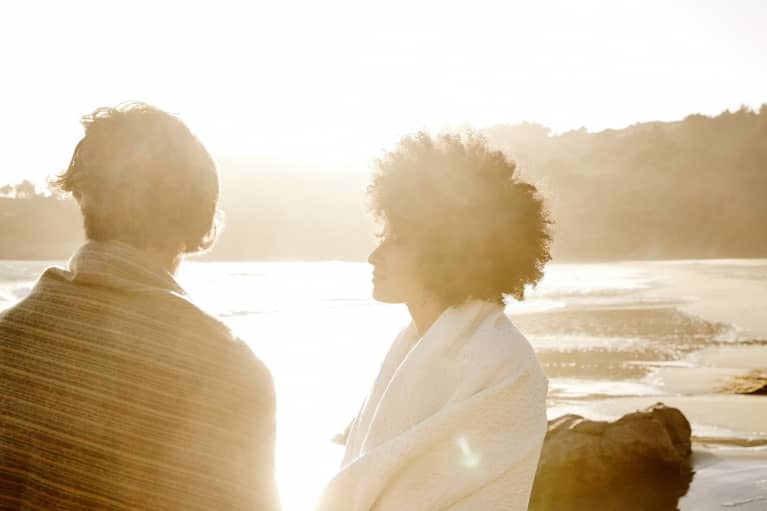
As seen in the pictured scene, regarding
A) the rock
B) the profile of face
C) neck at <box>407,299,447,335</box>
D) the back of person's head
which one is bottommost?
the rock

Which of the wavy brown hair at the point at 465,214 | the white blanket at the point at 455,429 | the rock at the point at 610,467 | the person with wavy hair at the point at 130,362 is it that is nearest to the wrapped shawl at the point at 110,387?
the person with wavy hair at the point at 130,362

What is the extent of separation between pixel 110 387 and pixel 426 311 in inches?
32.3

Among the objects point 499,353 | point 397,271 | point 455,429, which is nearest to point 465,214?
point 397,271

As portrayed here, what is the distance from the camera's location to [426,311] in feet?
7.27

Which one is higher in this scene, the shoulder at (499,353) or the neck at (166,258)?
the neck at (166,258)

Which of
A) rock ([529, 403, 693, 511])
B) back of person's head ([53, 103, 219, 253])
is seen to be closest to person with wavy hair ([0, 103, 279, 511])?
back of person's head ([53, 103, 219, 253])

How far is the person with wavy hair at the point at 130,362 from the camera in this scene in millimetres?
1911

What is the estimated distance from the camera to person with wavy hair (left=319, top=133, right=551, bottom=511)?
1.94 m

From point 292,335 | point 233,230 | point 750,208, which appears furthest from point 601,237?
point 292,335

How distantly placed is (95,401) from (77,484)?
0.67 feet

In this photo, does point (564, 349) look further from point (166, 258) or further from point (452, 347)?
point (166, 258)

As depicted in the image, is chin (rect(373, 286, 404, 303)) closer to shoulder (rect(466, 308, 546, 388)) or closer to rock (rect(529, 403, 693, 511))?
shoulder (rect(466, 308, 546, 388))

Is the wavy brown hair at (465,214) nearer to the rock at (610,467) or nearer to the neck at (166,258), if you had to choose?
the neck at (166,258)

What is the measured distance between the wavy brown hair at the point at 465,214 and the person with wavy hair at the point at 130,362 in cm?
50
